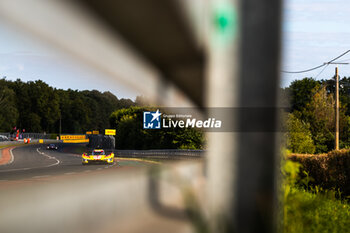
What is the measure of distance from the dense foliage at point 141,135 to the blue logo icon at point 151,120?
0.04 meters

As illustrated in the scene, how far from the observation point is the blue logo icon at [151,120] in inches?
129

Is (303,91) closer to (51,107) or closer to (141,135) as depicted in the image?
(141,135)

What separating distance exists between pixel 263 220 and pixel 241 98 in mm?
379

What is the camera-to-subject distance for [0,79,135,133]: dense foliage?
2154mm

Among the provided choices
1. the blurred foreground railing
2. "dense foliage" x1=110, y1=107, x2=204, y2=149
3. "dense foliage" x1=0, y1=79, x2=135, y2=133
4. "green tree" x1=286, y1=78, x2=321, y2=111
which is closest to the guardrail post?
the blurred foreground railing

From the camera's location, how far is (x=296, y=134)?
2494 cm

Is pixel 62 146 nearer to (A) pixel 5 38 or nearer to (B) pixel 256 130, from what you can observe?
(A) pixel 5 38

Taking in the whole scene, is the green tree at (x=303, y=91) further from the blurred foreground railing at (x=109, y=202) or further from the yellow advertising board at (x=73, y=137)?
the yellow advertising board at (x=73, y=137)

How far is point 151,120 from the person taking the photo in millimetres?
3531

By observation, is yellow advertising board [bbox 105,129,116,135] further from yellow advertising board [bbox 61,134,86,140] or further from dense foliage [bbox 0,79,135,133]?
yellow advertising board [bbox 61,134,86,140]

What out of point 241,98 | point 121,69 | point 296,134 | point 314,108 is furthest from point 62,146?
point 314,108

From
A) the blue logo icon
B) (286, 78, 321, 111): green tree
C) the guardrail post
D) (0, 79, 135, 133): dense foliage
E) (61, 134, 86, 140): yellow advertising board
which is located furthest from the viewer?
(286, 78, 321, 111): green tree

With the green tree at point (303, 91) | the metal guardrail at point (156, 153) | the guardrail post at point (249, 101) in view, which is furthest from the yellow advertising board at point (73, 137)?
the green tree at point (303, 91)

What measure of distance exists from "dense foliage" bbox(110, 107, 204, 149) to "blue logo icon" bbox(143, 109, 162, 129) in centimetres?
4
